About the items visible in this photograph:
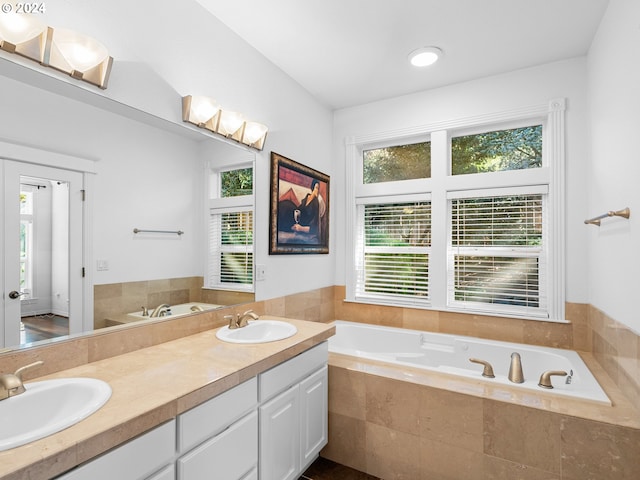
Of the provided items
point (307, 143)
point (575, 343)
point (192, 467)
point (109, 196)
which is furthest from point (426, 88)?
point (192, 467)

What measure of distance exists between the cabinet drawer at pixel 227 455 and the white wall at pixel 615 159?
1.80 meters

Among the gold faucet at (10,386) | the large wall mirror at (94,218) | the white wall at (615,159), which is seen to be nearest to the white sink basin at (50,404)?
the gold faucet at (10,386)

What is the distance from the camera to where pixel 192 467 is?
46.9 inches

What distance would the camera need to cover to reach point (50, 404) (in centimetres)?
113

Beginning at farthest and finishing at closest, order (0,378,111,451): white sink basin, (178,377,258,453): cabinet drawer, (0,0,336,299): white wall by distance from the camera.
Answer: (0,0,336,299): white wall, (178,377,258,453): cabinet drawer, (0,378,111,451): white sink basin

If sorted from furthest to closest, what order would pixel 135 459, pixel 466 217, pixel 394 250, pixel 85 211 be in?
pixel 394 250, pixel 466 217, pixel 85 211, pixel 135 459

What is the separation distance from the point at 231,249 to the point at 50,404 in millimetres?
1185

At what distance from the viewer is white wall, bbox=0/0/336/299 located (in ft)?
4.30

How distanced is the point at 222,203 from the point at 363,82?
1620mm

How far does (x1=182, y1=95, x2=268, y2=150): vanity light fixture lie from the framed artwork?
237 millimetres

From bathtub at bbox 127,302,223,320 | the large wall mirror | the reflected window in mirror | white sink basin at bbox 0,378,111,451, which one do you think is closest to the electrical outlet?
the large wall mirror

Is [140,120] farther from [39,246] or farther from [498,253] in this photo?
[498,253]

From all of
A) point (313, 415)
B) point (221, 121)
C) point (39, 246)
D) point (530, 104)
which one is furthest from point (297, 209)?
point (530, 104)

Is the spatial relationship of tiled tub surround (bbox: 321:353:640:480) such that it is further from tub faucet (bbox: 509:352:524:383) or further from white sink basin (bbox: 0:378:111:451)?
white sink basin (bbox: 0:378:111:451)
